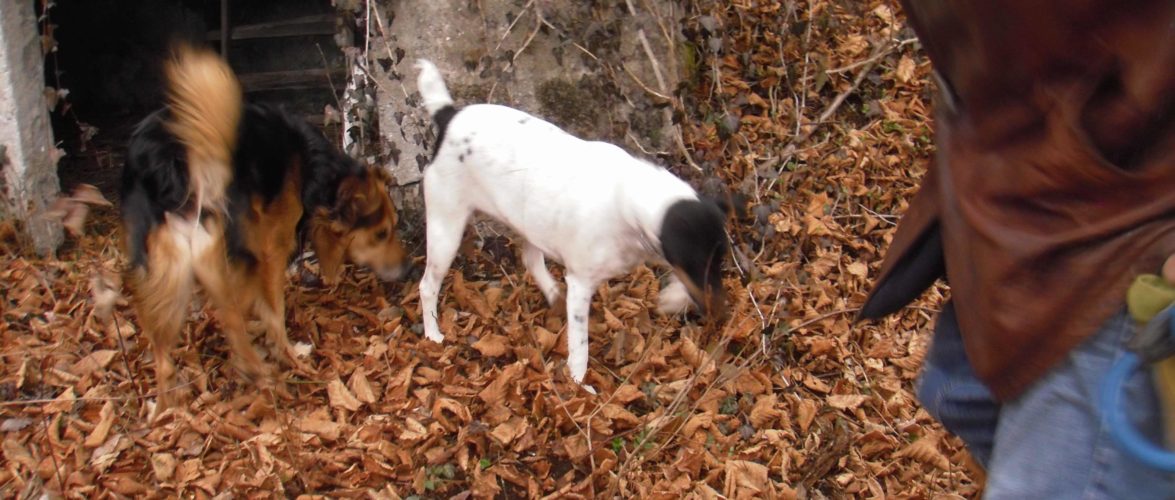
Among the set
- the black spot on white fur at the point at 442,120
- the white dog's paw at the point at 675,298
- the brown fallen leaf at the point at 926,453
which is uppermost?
the black spot on white fur at the point at 442,120

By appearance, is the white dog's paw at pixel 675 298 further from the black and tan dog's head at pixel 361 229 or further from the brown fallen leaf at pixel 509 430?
the black and tan dog's head at pixel 361 229

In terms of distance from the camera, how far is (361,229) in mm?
4242

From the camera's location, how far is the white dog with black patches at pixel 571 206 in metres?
3.10

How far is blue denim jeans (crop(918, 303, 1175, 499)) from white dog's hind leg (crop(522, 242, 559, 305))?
2.90 m

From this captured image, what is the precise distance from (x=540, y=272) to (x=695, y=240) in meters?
1.44

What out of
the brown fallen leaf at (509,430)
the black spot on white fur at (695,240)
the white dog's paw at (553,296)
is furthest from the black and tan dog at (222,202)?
the black spot on white fur at (695,240)

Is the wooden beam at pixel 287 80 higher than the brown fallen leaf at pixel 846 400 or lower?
higher

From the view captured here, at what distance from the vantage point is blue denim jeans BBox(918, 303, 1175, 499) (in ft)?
4.22

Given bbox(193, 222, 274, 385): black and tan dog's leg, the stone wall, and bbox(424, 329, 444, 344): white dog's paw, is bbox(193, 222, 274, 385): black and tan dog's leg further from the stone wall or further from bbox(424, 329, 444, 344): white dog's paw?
the stone wall

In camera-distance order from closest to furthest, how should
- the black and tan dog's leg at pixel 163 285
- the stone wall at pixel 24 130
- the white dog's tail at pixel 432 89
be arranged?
1. the black and tan dog's leg at pixel 163 285
2. the white dog's tail at pixel 432 89
3. the stone wall at pixel 24 130

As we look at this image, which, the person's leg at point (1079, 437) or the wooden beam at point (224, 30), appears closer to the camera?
the person's leg at point (1079, 437)

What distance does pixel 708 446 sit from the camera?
356 cm

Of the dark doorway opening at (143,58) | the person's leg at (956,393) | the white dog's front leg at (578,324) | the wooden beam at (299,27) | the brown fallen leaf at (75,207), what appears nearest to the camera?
the person's leg at (956,393)

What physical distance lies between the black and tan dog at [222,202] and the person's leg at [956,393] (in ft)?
8.69
